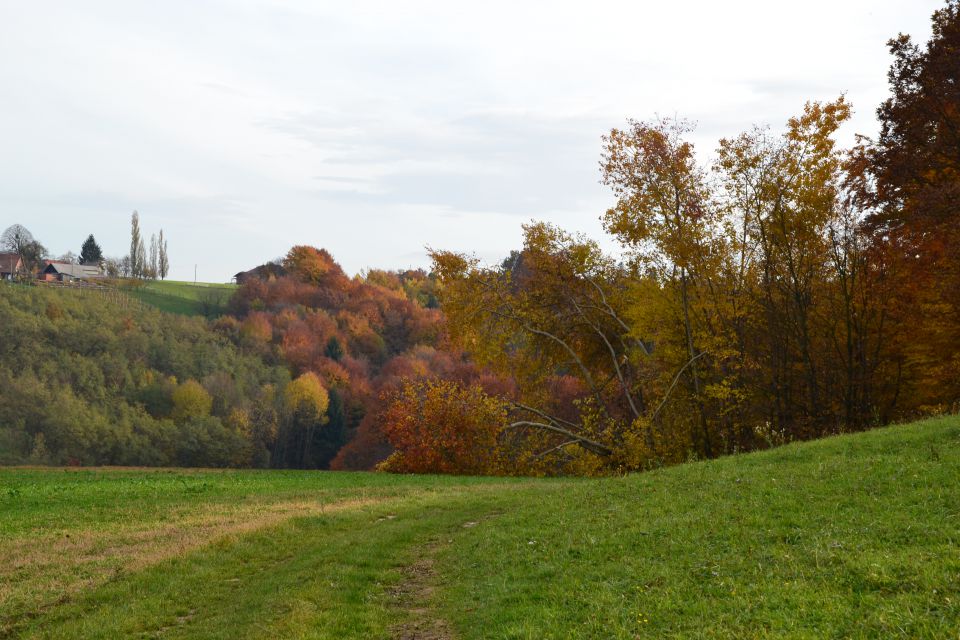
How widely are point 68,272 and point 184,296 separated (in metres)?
24.5

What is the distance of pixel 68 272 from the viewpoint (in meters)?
160

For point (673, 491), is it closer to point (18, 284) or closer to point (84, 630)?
point (84, 630)

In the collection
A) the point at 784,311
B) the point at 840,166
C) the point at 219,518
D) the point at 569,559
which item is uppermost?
the point at 840,166

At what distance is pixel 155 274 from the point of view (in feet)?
573

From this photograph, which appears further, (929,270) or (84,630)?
(929,270)

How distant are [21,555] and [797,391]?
92.7 feet

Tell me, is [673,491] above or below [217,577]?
above

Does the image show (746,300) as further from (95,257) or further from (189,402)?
(95,257)

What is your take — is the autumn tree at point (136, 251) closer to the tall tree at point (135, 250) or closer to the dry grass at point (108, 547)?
the tall tree at point (135, 250)

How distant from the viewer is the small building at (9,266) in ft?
460

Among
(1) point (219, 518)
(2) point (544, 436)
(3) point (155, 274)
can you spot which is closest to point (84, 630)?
(1) point (219, 518)

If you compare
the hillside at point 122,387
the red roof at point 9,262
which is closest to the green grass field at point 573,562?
the hillside at point 122,387

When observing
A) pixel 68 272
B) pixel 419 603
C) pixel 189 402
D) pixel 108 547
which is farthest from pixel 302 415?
pixel 419 603

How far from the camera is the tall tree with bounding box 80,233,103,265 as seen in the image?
183750mm
